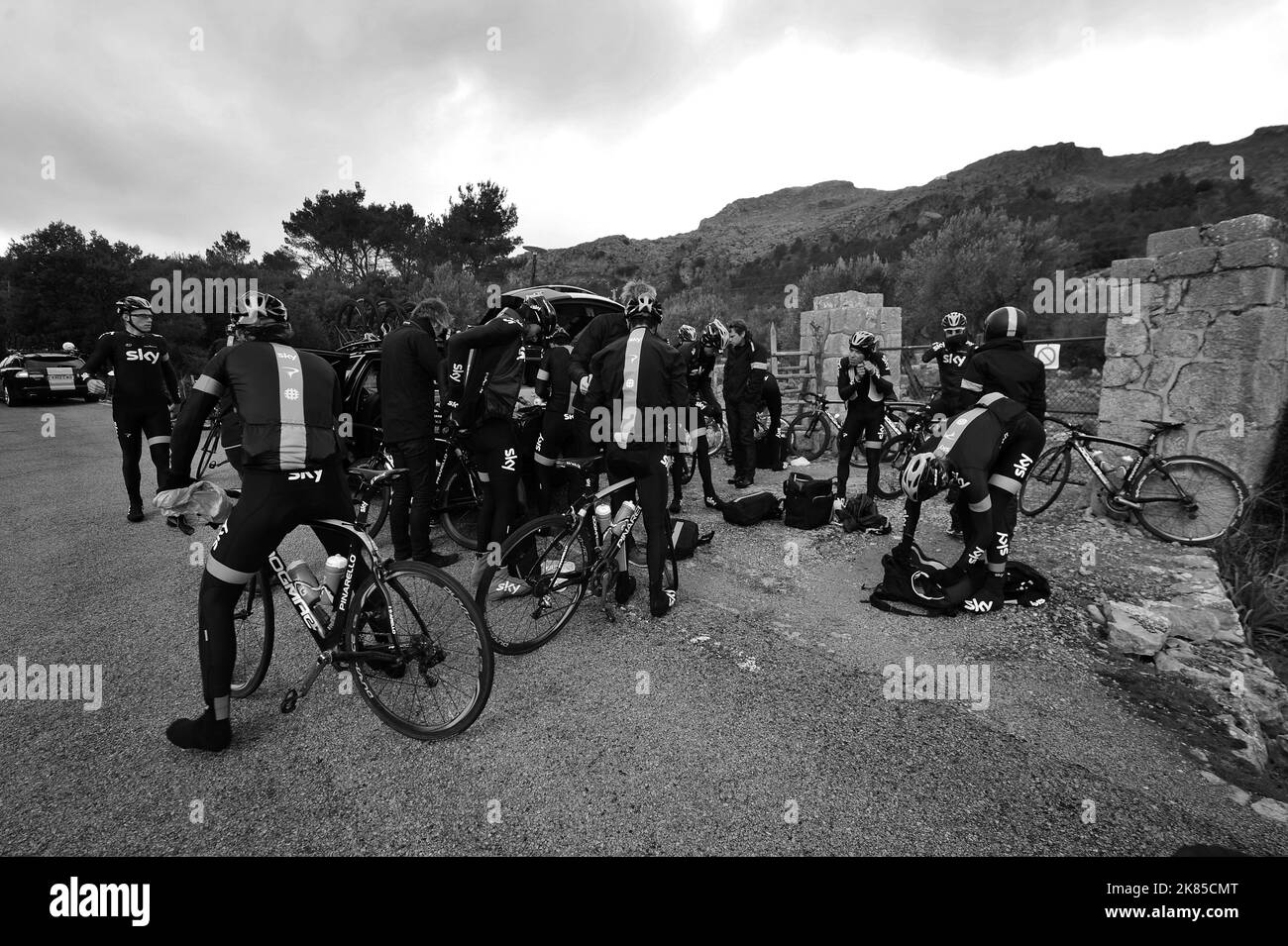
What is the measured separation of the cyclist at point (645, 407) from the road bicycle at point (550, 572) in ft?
0.56

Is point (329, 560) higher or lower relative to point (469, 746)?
higher

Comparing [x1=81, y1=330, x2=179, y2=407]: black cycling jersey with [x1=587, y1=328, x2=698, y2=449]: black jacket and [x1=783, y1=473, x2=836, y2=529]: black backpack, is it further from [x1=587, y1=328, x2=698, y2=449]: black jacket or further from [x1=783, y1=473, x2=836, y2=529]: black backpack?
[x1=783, y1=473, x2=836, y2=529]: black backpack

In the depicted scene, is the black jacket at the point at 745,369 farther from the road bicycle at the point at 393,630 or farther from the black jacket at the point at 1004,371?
the road bicycle at the point at 393,630

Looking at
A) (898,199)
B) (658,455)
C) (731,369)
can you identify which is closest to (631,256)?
(898,199)

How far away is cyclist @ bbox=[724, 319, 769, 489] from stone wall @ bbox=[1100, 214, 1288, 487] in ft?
12.8

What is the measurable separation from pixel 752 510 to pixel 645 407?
9.14 ft

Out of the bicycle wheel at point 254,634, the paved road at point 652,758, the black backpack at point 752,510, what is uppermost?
the black backpack at point 752,510

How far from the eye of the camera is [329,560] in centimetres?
290

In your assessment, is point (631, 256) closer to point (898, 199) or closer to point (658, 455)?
point (898, 199)

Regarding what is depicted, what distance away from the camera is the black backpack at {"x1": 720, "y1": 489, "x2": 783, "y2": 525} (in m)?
6.43

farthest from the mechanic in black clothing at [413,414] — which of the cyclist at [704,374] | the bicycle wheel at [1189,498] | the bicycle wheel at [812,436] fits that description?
the bicycle wheel at [812,436]

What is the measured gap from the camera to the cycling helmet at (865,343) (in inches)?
264

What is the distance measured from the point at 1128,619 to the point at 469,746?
4.04 m

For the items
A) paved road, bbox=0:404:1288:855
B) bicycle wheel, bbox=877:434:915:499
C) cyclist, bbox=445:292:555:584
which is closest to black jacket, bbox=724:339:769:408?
bicycle wheel, bbox=877:434:915:499
